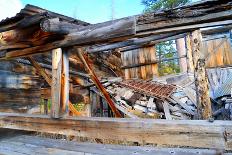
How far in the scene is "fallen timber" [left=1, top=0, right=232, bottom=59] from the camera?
8.09 feet

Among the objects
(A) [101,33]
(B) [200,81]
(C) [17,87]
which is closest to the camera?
(A) [101,33]

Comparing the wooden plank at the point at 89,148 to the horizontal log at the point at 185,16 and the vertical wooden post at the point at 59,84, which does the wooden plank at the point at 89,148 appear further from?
the horizontal log at the point at 185,16

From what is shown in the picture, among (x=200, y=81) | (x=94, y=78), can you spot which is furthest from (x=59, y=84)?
(x=200, y=81)

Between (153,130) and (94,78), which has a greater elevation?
(94,78)

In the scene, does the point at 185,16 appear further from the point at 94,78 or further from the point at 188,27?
the point at 94,78

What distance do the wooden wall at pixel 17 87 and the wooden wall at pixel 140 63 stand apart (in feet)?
12.9

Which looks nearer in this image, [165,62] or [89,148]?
[89,148]

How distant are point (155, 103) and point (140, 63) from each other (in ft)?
6.69

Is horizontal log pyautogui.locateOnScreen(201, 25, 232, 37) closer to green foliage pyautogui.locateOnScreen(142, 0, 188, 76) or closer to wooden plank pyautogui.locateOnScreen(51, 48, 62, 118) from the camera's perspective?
green foliage pyautogui.locateOnScreen(142, 0, 188, 76)

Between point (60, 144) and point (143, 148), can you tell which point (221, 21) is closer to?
point (143, 148)

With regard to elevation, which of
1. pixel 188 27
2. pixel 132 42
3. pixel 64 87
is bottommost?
pixel 64 87

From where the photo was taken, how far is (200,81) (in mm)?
5539

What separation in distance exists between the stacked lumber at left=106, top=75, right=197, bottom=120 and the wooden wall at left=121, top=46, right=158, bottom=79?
1072 mm

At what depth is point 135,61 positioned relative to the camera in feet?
33.5
